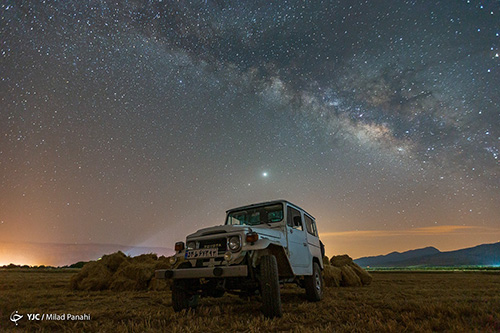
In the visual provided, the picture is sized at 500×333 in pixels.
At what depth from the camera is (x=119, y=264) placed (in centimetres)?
1079

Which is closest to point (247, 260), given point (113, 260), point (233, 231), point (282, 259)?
point (233, 231)

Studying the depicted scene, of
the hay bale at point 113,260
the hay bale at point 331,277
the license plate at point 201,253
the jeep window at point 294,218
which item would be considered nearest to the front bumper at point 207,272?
the license plate at point 201,253

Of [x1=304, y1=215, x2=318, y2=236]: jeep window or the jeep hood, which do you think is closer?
the jeep hood

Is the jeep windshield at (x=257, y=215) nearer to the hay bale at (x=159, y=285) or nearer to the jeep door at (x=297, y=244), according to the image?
the jeep door at (x=297, y=244)

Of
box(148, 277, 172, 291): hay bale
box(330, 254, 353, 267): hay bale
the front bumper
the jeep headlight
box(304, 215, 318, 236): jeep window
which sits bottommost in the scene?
box(148, 277, 172, 291): hay bale

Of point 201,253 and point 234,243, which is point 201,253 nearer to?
point 201,253

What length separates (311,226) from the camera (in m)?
8.64

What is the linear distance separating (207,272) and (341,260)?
33.8ft

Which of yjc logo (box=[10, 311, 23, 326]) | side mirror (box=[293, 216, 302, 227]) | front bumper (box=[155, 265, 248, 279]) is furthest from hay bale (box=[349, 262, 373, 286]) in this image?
yjc logo (box=[10, 311, 23, 326])

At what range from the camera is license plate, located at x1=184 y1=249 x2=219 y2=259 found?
521cm

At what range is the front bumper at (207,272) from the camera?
452 centimetres

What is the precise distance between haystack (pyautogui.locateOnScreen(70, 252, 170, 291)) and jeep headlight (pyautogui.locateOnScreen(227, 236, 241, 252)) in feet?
18.9

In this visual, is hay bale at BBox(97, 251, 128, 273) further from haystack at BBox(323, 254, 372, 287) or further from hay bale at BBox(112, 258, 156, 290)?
haystack at BBox(323, 254, 372, 287)

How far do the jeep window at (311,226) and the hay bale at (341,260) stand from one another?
5.18m
